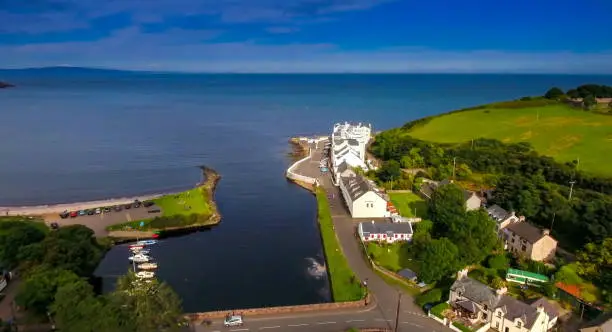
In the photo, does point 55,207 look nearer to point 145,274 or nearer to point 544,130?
point 145,274

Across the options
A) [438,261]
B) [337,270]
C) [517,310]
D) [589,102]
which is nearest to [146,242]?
[337,270]

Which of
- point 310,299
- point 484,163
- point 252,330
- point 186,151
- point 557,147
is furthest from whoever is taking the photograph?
point 186,151

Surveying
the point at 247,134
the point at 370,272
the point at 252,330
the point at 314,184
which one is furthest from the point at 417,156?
the point at 247,134

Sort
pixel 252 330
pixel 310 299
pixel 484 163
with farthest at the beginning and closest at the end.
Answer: pixel 484 163 < pixel 310 299 < pixel 252 330

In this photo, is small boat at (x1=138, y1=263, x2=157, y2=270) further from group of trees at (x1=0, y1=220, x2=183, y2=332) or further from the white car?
the white car

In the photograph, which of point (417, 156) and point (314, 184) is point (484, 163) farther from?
point (314, 184)

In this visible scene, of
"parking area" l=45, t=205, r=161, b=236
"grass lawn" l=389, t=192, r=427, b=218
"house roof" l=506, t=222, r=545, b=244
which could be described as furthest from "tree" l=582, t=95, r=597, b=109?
"parking area" l=45, t=205, r=161, b=236

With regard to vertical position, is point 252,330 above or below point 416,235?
below
